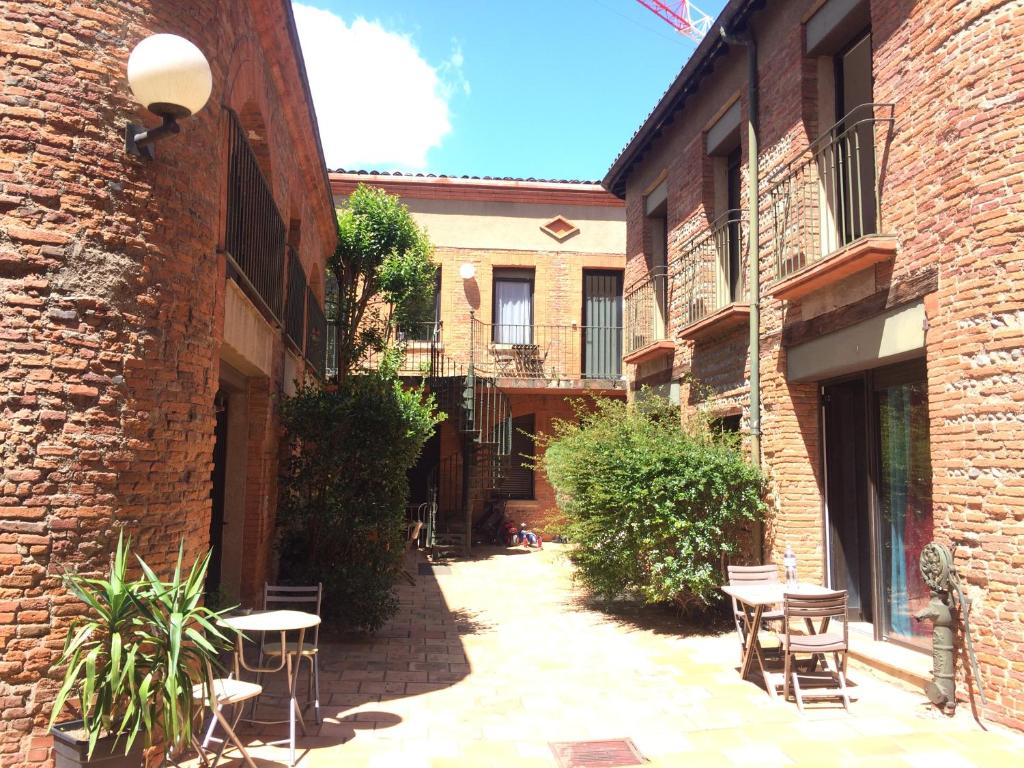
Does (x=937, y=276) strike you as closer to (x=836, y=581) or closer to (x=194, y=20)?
(x=836, y=581)

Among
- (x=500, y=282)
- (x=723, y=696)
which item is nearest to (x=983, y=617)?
(x=723, y=696)

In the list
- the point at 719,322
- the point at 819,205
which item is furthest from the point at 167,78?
the point at 719,322

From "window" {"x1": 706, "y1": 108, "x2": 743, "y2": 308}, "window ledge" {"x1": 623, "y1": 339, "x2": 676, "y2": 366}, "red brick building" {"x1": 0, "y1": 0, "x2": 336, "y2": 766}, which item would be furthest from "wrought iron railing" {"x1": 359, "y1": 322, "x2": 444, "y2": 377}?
"red brick building" {"x1": 0, "y1": 0, "x2": 336, "y2": 766}

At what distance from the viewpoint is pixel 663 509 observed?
308 inches

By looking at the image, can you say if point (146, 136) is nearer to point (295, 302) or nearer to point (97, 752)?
point (97, 752)

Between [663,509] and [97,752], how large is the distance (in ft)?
18.3

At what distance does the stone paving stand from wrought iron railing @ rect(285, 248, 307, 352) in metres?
3.65

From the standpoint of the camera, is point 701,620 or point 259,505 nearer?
point 259,505

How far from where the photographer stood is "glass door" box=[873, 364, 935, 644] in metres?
6.38

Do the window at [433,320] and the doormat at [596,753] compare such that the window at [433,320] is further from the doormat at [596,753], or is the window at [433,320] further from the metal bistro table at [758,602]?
the doormat at [596,753]

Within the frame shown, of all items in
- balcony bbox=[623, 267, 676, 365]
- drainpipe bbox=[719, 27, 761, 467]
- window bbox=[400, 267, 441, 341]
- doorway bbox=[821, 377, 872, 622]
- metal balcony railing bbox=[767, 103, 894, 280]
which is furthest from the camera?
window bbox=[400, 267, 441, 341]

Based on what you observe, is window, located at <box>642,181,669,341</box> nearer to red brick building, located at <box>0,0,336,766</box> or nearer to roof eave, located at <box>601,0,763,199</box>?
roof eave, located at <box>601,0,763,199</box>

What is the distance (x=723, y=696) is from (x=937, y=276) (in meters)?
3.44

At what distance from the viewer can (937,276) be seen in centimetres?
565
